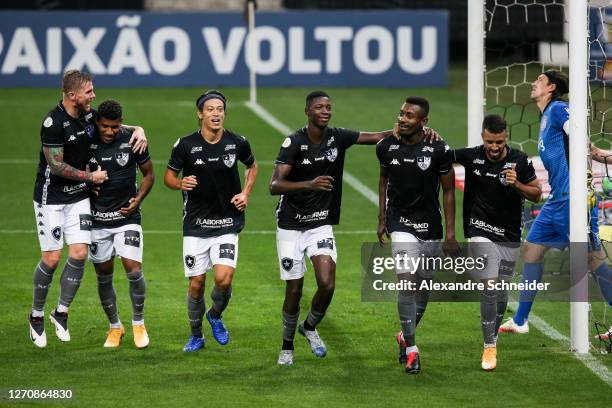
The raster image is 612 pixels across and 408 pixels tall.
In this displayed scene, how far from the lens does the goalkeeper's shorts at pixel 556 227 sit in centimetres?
1027

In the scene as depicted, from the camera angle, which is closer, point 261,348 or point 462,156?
point 462,156

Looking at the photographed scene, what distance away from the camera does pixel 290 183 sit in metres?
9.41

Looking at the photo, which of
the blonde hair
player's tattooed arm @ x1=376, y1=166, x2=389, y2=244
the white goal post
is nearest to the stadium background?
the white goal post

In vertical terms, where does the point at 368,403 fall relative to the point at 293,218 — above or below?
below

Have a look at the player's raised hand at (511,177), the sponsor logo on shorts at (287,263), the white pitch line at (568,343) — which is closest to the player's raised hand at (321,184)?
the sponsor logo on shorts at (287,263)

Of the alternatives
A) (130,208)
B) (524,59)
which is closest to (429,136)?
(130,208)

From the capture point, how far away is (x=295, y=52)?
28281mm

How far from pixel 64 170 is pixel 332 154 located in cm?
207

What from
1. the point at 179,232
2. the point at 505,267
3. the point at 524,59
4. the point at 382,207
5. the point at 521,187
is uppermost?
the point at 524,59

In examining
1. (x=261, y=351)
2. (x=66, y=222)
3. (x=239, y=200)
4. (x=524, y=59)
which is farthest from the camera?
(x=524, y=59)

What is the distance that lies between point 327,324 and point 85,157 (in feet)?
8.38

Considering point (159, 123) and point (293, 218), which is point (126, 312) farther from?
point (159, 123)

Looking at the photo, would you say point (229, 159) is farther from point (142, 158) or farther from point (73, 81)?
point (73, 81)

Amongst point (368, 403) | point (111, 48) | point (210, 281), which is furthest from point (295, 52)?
point (368, 403)
